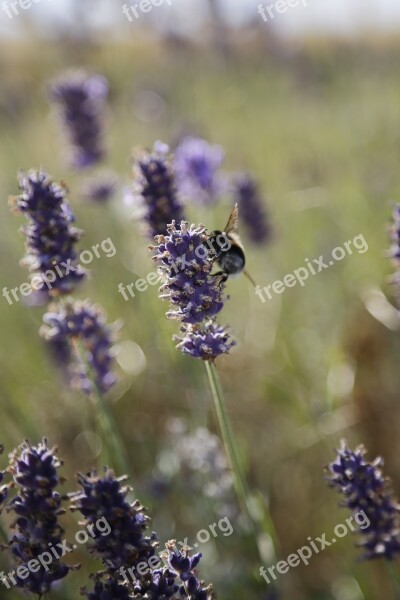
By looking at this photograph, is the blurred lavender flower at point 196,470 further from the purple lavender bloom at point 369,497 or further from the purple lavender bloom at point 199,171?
the purple lavender bloom at point 199,171

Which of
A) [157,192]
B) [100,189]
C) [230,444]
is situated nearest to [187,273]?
[230,444]

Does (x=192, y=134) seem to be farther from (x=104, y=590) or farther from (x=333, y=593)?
(x=104, y=590)

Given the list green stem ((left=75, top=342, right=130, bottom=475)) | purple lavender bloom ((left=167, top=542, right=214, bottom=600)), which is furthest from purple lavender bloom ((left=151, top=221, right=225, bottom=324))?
green stem ((left=75, top=342, right=130, bottom=475))

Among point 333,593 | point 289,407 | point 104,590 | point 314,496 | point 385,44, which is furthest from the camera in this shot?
point 385,44

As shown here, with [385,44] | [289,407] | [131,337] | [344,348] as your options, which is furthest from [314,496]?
[385,44]

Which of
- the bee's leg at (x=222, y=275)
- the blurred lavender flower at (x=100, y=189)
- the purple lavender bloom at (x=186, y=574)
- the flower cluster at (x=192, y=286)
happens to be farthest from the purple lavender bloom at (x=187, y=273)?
the blurred lavender flower at (x=100, y=189)

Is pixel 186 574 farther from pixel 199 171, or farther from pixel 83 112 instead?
pixel 83 112
